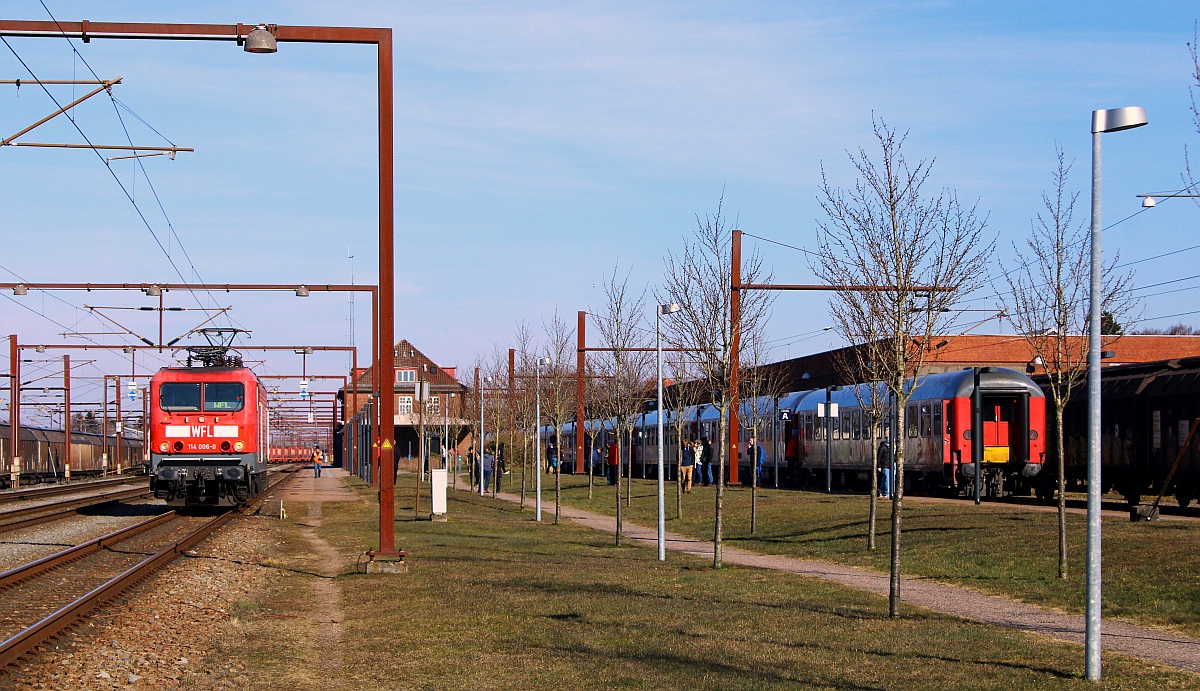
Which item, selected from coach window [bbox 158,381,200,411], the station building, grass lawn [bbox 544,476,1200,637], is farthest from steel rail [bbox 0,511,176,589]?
the station building

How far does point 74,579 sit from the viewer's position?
17094 mm

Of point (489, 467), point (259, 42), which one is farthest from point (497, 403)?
point (259, 42)

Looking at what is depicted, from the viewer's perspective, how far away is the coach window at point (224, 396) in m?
31.1

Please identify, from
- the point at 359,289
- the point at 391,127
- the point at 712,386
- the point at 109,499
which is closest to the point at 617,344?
the point at 712,386

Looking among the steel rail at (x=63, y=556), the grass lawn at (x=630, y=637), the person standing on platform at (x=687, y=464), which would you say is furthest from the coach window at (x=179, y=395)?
the person standing on platform at (x=687, y=464)

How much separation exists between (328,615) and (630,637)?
14.1ft

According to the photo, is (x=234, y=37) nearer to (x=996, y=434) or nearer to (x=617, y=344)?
(x=617, y=344)

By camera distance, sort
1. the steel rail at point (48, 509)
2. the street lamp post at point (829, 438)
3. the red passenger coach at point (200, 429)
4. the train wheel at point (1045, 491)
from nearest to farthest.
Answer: the steel rail at point (48, 509), the red passenger coach at point (200, 429), the train wheel at point (1045, 491), the street lamp post at point (829, 438)

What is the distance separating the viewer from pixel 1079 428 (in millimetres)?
32969

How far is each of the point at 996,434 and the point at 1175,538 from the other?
15128 millimetres

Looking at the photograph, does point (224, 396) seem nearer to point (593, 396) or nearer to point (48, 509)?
point (48, 509)

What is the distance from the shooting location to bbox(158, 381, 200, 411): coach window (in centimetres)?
3100

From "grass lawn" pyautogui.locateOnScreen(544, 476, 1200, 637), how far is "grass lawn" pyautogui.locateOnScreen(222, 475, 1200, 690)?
92.3 inches

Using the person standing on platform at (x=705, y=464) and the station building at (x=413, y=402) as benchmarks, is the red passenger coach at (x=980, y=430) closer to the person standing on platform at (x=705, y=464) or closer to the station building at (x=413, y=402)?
the person standing on platform at (x=705, y=464)
